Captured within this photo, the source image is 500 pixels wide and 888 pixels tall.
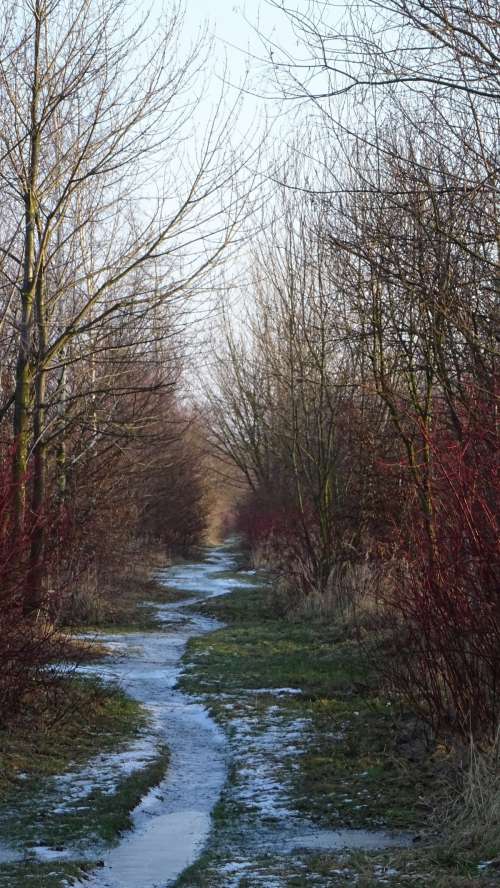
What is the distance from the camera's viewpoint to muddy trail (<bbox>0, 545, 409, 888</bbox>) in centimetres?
456

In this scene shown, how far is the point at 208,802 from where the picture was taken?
584 cm

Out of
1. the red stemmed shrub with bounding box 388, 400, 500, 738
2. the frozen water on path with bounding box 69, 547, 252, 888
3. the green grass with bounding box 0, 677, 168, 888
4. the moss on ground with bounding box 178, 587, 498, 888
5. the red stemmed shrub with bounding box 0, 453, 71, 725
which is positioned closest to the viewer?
the moss on ground with bounding box 178, 587, 498, 888

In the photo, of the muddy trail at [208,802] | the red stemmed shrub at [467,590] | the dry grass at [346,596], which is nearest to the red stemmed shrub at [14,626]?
the muddy trail at [208,802]

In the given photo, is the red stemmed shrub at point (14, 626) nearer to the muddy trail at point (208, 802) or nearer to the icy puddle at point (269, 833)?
the muddy trail at point (208, 802)

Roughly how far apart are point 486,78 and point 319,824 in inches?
163

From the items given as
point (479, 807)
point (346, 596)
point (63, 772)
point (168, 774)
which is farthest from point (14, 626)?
point (346, 596)

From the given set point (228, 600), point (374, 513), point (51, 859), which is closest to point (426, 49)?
point (51, 859)

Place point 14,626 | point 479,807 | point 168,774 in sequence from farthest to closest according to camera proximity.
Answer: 1. point 14,626
2. point 168,774
3. point 479,807

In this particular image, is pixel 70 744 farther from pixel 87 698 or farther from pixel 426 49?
pixel 426 49

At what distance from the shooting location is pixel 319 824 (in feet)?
17.2

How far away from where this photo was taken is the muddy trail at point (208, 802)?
4559mm

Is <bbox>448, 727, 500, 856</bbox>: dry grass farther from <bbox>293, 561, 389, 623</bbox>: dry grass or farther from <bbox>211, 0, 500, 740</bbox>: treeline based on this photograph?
<bbox>293, 561, 389, 623</bbox>: dry grass

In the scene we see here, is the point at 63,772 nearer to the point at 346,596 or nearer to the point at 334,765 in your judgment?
the point at 334,765

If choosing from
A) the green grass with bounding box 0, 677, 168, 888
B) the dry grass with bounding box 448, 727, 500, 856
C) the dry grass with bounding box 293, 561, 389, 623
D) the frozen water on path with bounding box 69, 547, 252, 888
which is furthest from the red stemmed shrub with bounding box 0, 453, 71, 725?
the dry grass with bounding box 293, 561, 389, 623
